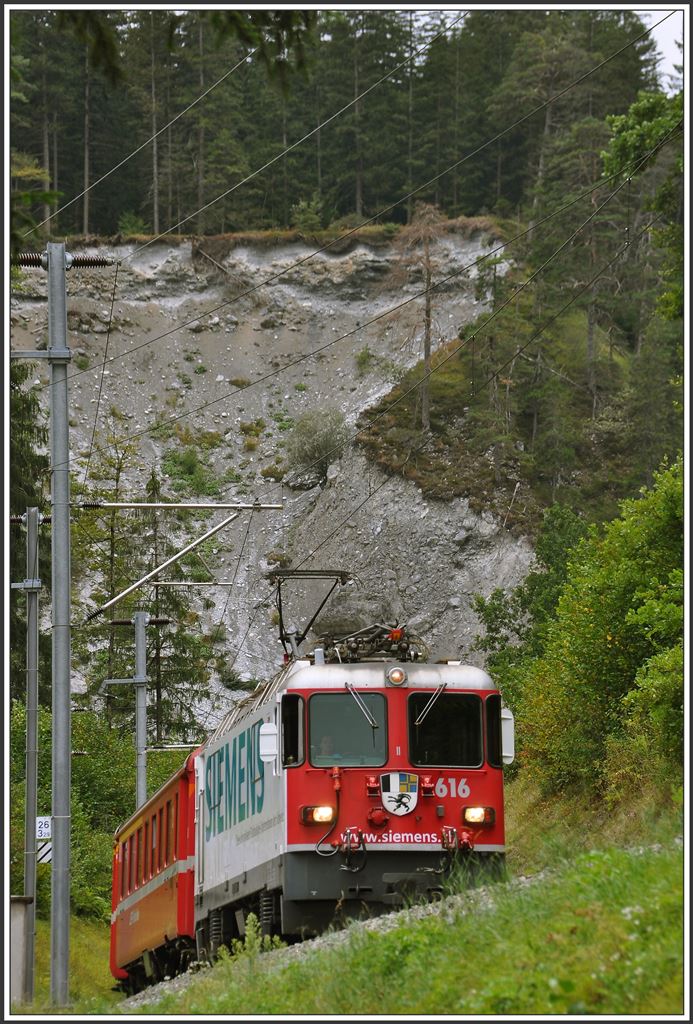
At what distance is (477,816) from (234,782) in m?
3.30

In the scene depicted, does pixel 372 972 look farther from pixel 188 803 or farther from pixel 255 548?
pixel 255 548

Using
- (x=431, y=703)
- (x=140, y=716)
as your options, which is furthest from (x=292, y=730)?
(x=140, y=716)

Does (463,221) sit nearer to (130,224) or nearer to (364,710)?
(130,224)

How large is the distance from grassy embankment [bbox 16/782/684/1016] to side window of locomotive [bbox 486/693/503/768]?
11.0 feet

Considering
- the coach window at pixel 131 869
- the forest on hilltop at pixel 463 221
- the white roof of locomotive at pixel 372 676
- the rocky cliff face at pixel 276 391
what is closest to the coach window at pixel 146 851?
the coach window at pixel 131 869

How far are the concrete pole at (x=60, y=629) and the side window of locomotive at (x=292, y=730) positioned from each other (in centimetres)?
268

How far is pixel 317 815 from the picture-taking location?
45.4ft

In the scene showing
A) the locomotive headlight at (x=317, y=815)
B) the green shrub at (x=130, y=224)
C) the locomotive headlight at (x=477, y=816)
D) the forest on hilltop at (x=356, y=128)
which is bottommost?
the locomotive headlight at (x=477, y=816)

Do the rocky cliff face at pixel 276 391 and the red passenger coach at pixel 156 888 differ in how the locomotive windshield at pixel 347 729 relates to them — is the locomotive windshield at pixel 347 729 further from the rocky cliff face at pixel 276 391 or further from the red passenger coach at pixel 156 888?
the rocky cliff face at pixel 276 391

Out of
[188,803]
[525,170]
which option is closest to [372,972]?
[188,803]

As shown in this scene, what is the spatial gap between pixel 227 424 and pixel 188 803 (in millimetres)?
65514

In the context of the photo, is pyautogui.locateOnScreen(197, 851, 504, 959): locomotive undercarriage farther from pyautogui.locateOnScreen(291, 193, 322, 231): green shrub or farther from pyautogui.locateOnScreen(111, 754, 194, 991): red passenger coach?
pyautogui.locateOnScreen(291, 193, 322, 231): green shrub

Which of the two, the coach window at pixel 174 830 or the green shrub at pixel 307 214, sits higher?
the green shrub at pixel 307 214

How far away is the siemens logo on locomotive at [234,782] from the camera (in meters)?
15.2
